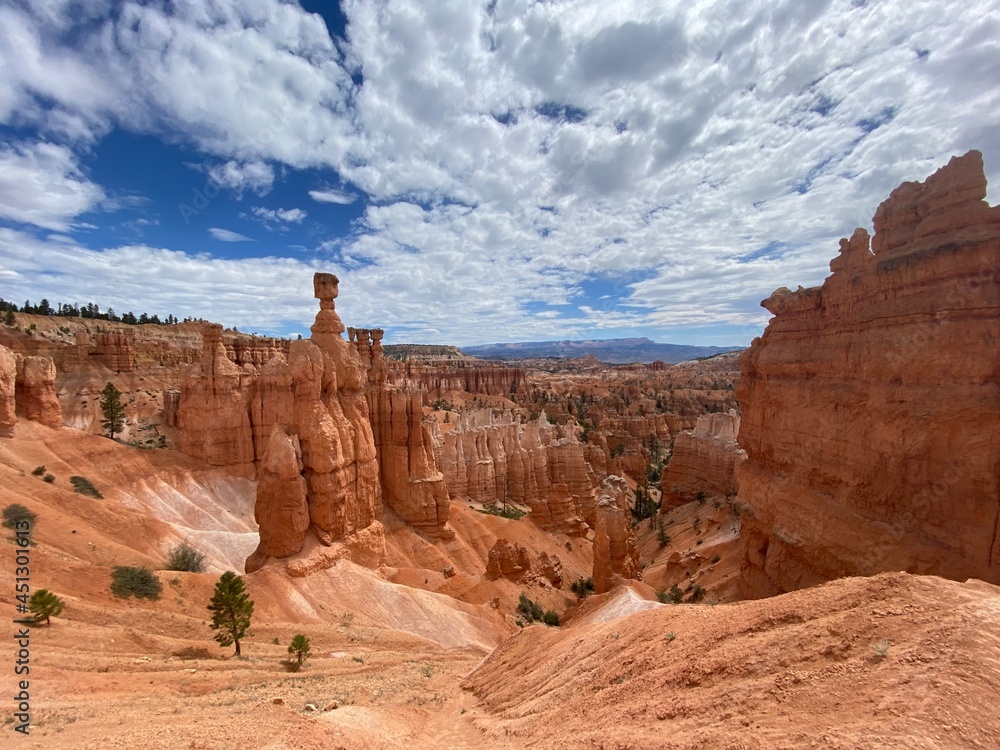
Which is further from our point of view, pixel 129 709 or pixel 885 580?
pixel 129 709


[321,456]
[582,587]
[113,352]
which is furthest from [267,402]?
[113,352]

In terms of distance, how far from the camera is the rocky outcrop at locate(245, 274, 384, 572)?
2284cm

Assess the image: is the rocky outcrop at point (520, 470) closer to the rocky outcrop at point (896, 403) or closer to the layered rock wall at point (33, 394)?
the layered rock wall at point (33, 394)

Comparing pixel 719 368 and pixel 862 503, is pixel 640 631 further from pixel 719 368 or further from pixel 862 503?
pixel 719 368

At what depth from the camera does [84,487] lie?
27406 millimetres

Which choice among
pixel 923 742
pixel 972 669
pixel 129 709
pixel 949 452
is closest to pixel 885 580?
pixel 972 669

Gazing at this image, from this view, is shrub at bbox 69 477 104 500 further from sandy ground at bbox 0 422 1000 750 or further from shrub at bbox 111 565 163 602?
shrub at bbox 111 565 163 602

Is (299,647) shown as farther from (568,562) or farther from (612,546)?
(568,562)

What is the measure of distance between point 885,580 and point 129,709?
14324 mm

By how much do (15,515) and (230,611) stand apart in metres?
11.7

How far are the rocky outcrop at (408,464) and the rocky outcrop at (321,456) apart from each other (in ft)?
13.6

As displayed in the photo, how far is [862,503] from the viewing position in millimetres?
13906

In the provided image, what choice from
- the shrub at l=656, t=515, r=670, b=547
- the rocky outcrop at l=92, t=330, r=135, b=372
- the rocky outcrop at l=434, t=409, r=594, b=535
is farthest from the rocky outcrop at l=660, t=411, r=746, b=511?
the rocky outcrop at l=92, t=330, r=135, b=372

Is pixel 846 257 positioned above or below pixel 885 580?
above
